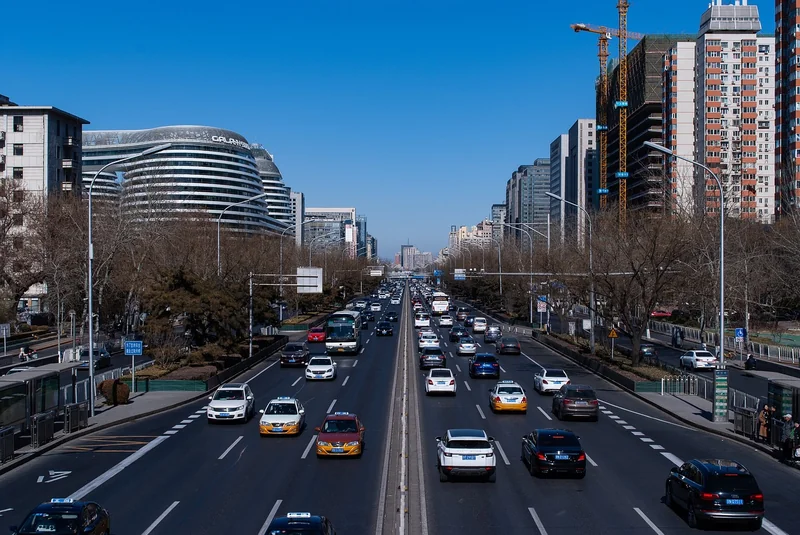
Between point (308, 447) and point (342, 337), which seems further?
point (342, 337)

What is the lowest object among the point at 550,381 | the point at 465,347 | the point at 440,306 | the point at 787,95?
the point at 465,347

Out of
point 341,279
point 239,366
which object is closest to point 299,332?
point 239,366

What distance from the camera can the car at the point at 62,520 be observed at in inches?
518

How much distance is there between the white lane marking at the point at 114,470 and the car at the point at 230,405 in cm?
275

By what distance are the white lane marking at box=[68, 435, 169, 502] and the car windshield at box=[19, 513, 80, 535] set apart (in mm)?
4036

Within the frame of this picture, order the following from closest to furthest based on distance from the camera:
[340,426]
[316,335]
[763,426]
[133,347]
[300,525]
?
[300,525] < [340,426] < [763,426] < [133,347] < [316,335]

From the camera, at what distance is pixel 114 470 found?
21.9m

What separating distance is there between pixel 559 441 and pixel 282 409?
10.5 m

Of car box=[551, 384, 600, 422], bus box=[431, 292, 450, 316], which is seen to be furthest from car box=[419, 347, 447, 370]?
bus box=[431, 292, 450, 316]

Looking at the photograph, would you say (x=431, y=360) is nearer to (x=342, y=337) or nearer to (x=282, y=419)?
(x=342, y=337)

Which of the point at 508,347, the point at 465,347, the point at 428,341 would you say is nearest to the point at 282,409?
the point at 428,341

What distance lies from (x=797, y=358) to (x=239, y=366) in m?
34.1

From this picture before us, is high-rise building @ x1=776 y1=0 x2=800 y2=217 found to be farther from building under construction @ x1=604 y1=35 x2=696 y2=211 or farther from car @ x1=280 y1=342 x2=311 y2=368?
car @ x1=280 y1=342 x2=311 y2=368

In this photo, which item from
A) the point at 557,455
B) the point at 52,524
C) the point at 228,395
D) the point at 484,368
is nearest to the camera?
the point at 52,524
